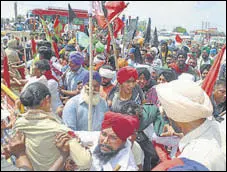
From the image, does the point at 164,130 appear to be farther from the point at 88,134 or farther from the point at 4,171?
the point at 4,171

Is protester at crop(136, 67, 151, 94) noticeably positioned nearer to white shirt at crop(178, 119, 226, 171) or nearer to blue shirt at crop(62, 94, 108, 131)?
blue shirt at crop(62, 94, 108, 131)

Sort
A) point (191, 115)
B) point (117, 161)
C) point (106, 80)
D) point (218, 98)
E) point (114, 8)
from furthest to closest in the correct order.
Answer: point (106, 80)
point (114, 8)
point (218, 98)
point (117, 161)
point (191, 115)

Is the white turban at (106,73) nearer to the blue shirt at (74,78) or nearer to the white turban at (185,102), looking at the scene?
the blue shirt at (74,78)

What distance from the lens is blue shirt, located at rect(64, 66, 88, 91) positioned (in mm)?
3995

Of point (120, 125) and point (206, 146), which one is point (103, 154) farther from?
point (206, 146)

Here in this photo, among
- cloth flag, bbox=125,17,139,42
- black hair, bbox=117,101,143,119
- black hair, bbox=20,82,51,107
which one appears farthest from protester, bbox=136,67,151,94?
cloth flag, bbox=125,17,139,42

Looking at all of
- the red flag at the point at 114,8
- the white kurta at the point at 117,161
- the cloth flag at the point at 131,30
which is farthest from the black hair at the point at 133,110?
the cloth flag at the point at 131,30

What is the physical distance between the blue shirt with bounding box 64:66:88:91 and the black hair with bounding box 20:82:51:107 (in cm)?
197

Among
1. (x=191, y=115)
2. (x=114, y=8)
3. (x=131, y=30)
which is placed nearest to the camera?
(x=191, y=115)

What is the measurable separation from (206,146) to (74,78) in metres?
2.73

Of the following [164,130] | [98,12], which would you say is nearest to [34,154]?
[164,130]

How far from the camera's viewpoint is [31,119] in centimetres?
175

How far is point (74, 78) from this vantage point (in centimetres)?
406

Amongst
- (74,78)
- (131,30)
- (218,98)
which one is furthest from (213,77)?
(131,30)
